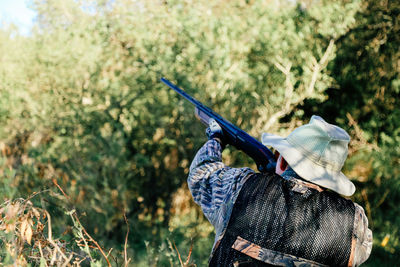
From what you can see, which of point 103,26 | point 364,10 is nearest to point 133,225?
point 103,26

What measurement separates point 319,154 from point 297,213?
304 mm

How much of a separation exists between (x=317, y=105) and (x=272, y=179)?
17.7ft

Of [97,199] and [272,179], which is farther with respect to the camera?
[97,199]

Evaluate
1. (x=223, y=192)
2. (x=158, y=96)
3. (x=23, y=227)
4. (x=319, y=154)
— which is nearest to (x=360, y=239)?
(x=319, y=154)

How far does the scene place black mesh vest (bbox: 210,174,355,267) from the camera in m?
1.48

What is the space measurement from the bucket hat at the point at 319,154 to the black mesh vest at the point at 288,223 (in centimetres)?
7

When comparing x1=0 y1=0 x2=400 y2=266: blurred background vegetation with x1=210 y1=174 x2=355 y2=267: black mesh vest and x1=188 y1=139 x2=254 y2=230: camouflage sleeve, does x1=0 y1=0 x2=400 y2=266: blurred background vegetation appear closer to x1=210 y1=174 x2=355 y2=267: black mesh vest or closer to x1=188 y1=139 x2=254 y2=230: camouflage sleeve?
x1=188 y1=139 x2=254 y2=230: camouflage sleeve

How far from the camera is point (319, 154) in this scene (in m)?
1.60

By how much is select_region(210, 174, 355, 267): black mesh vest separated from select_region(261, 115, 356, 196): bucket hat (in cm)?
7

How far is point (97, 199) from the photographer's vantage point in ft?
16.2

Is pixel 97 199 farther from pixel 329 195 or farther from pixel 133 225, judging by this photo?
pixel 329 195

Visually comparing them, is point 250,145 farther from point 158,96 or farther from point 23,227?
point 158,96

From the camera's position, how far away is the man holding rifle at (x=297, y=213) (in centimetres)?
148

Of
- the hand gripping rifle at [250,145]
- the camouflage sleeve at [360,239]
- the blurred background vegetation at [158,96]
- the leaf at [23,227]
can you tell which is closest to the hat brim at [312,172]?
the camouflage sleeve at [360,239]
